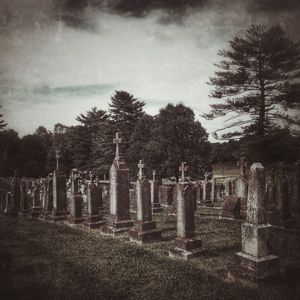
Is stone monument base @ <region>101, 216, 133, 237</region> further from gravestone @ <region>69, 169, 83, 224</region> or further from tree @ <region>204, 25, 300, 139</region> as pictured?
tree @ <region>204, 25, 300, 139</region>

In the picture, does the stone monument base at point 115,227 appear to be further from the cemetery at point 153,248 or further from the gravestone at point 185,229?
the gravestone at point 185,229

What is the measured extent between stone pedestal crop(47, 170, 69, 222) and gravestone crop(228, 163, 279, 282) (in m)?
9.22

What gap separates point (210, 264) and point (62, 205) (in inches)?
332

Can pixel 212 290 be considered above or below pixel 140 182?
below

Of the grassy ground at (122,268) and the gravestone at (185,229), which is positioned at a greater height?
the gravestone at (185,229)

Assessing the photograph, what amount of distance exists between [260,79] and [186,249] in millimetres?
13173

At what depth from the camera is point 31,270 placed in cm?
699

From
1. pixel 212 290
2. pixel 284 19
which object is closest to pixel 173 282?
pixel 212 290

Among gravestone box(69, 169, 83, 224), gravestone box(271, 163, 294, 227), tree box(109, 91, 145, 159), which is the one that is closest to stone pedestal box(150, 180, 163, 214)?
gravestone box(69, 169, 83, 224)

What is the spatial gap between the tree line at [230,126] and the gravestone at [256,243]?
7.21 m

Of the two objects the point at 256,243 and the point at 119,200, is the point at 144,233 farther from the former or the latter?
the point at 256,243

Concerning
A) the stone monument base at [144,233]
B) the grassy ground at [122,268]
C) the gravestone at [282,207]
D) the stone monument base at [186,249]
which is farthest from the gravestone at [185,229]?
the gravestone at [282,207]

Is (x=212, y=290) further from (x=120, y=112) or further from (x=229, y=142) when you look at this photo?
(x=120, y=112)

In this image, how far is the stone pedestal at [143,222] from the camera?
9312 mm
